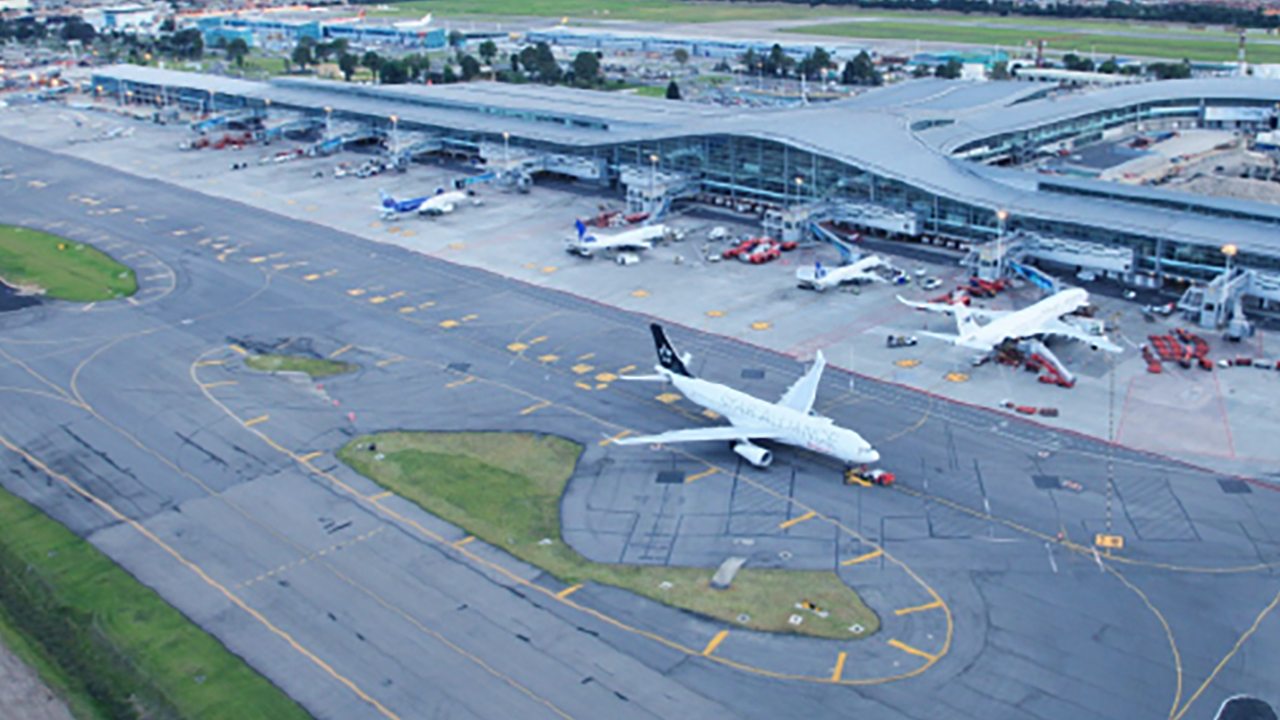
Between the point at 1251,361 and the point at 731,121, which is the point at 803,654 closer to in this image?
the point at 1251,361

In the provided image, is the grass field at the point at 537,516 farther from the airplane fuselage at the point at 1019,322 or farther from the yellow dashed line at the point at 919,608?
the airplane fuselage at the point at 1019,322

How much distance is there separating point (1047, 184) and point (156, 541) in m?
95.0

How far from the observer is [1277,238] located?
101 m

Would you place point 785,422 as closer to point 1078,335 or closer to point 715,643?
point 715,643

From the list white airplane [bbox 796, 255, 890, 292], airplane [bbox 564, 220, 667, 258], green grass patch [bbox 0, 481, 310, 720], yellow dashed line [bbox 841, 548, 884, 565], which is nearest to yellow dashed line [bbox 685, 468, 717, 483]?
yellow dashed line [bbox 841, 548, 884, 565]

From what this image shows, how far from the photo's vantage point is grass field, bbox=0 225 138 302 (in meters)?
117

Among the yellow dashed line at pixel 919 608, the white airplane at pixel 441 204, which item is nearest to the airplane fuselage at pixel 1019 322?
the yellow dashed line at pixel 919 608

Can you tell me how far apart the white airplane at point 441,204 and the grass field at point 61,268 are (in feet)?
117

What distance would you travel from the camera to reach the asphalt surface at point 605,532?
5306 centimetres

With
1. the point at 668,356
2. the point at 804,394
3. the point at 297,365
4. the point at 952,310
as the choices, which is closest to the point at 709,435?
the point at 804,394

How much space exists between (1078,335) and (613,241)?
169 ft

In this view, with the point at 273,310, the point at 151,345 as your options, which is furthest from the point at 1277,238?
the point at 151,345

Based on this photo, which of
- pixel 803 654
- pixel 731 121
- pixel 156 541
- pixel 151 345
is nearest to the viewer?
pixel 803 654

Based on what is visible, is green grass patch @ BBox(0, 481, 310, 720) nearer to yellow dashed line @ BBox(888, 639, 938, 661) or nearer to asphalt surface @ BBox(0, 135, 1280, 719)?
asphalt surface @ BBox(0, 135, 1280, 719)
